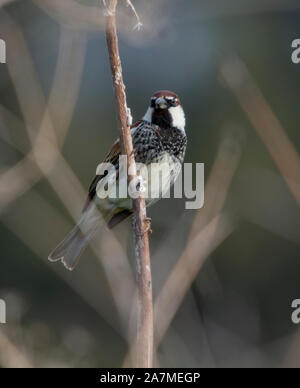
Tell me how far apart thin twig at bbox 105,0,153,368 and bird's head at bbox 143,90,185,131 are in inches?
43.7

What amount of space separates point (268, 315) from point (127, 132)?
3.54m

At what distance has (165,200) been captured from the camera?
462 centimetres

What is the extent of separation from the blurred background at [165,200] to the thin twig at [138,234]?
0.90ft

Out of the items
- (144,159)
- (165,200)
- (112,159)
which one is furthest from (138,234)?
(165,200)

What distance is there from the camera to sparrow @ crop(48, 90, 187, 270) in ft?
11.2

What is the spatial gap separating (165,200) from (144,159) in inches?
50.1

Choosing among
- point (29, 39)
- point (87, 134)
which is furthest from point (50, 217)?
point (29, 39)

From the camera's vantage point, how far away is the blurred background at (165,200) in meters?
2.70

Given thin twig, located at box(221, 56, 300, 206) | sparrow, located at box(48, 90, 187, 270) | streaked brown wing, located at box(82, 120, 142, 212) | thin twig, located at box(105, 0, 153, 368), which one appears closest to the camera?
thin twig, located at box(105, 0, 153, 368)

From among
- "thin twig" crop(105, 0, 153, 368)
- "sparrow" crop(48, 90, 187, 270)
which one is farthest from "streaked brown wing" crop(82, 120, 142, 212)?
"thin twig" crop(105, 0, 153, 368)

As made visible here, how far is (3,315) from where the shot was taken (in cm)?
329

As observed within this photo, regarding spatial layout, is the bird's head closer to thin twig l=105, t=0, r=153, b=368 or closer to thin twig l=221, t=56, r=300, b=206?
thin twig l=221, t=56, r=300, b=206

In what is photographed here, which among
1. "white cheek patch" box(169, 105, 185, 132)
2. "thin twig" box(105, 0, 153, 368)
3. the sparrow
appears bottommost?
"thin twig" box(105, 0, 153, 368)

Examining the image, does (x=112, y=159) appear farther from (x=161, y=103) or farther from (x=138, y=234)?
(x=138, y=234)
